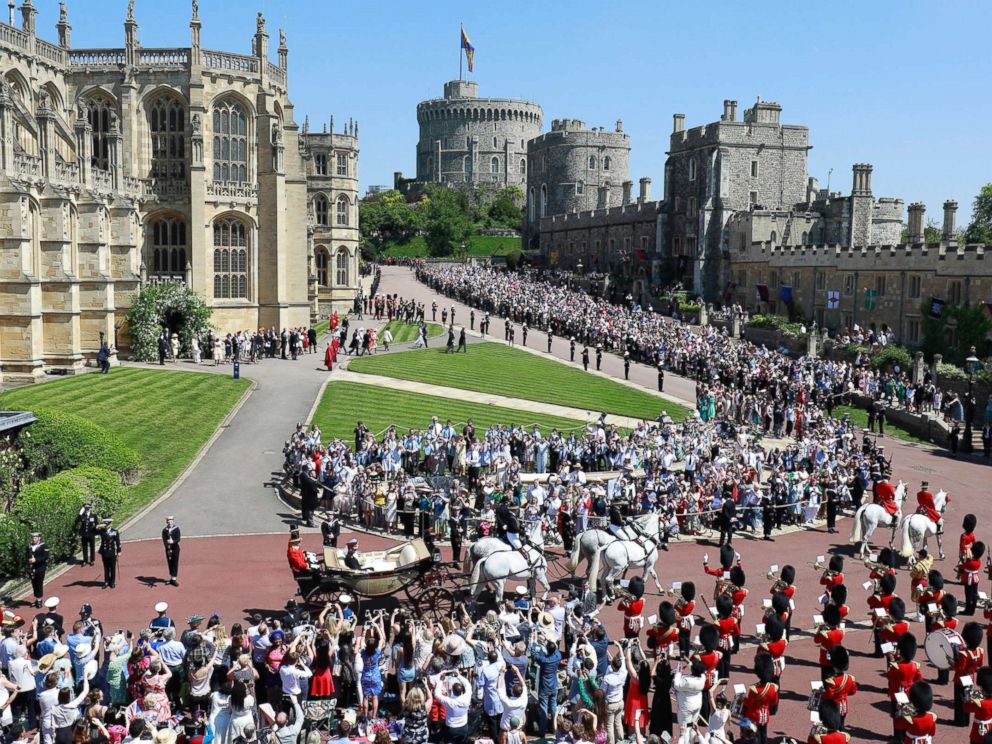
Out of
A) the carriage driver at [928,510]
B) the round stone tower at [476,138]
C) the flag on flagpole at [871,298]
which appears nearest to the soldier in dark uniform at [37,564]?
the carriage driver at [928,510]

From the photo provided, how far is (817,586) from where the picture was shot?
66.6ft

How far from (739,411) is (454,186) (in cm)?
11480

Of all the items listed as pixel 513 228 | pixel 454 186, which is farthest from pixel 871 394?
pixel 454 186

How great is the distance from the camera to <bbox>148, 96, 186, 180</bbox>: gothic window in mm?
53250

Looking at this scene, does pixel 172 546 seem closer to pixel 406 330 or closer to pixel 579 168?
pixel 406 330

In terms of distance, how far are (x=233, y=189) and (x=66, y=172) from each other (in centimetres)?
1116

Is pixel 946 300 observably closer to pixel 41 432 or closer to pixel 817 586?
pixel 817 586

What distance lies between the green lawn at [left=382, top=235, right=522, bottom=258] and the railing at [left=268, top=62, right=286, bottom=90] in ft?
210

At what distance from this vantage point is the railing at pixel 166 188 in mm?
52875

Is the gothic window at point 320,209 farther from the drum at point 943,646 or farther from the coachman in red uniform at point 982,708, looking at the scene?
the coachman in red uniform at point 982,708

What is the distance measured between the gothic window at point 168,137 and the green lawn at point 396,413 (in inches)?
810

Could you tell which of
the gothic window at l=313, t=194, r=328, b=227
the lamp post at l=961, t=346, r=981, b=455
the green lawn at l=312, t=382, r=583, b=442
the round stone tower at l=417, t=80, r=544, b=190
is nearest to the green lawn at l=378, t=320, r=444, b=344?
the gothic window at l=313, t=194, r=328, b=227

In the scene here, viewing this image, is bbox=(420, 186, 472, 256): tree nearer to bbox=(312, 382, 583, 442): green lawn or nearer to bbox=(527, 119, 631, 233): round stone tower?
bbox=(527, 119, 631, 233): round stone tower

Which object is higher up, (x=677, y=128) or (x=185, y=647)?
(x=677, y=128)
